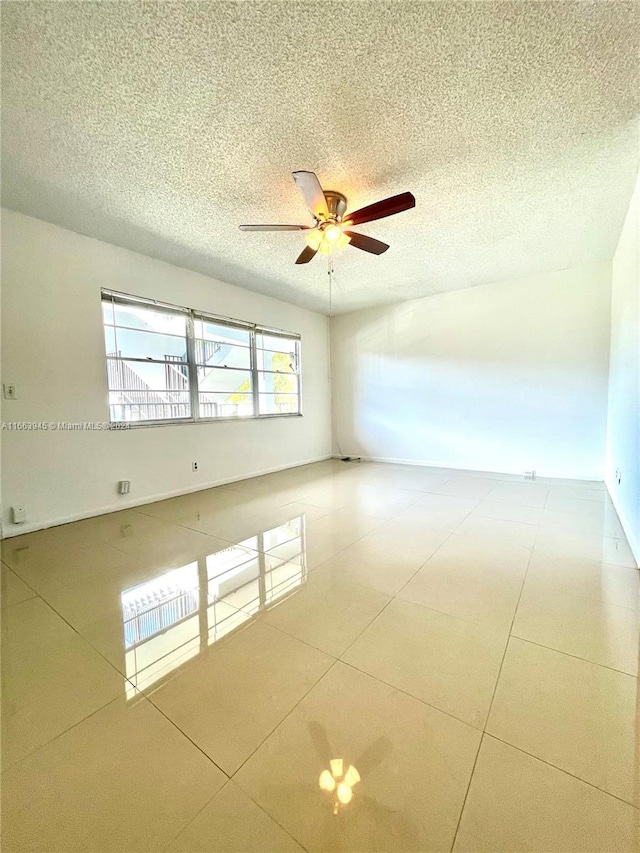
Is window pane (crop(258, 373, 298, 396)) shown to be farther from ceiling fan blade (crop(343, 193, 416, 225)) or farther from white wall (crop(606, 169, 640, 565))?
white wall (crop(606, 169, 640, 565))

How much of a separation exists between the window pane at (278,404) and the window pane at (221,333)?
925 millimetres

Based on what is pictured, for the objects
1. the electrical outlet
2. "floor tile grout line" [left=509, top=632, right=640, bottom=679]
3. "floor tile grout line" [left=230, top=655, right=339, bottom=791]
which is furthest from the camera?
the electrical outlet

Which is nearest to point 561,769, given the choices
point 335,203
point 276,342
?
point 335,203

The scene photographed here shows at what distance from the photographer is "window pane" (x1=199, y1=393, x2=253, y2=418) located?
4464 mm

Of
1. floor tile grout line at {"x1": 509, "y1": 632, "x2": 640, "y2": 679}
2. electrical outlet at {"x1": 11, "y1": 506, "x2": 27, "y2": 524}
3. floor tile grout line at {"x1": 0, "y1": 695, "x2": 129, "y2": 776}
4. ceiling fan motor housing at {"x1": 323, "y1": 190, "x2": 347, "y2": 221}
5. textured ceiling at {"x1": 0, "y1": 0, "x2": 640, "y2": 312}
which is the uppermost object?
textured ceiling at {"x1": 0, "y1": 0, "x2": 640, "y2": 312}

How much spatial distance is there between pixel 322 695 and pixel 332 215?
3.04 m

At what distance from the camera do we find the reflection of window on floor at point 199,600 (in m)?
1.53

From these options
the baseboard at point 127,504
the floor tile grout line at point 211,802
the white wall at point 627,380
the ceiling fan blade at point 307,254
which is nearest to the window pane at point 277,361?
the baseboard at point 127,504

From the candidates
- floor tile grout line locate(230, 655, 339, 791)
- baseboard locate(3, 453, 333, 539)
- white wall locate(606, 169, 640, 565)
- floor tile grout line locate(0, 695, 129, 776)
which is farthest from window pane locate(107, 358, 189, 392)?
white wall locate(606, 169, 640, 565)

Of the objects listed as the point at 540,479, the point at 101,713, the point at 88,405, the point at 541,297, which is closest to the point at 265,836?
the point at 101,713

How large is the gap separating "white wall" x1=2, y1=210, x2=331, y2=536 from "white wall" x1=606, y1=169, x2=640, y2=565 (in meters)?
4.39

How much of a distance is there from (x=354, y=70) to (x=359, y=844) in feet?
9.88

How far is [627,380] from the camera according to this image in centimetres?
294

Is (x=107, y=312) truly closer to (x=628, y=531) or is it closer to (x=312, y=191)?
(x=312, y=191)
